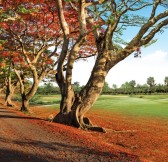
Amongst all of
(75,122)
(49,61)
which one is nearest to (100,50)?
(75,122)

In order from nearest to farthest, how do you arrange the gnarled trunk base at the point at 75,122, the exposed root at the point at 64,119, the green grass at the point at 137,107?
the gnarled trunk base at the point at 75,122 < the exposed root at the point at 64,119 < the green grass at the point at 137,107

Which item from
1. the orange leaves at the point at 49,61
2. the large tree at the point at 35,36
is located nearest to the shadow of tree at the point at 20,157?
the large tree at the point at 35,36

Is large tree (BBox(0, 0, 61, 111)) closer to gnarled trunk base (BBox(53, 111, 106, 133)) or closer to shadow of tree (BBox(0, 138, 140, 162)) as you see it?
gnarled trunk base (BBox(53, 111, 106, 133))

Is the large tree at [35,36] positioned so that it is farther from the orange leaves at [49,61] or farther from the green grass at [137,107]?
the green grass at [137,107]

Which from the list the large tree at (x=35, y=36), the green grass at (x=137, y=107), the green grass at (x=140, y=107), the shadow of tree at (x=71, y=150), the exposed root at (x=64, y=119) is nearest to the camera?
the shadow of tree at (x=71, y=150)

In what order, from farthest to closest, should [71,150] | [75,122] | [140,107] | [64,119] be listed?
1. [140,107]
2. [64,119]
3. [75,122]
4. [71,150]

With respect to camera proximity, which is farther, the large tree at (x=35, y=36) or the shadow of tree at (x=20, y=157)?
the large tree at (x=35, y=36)

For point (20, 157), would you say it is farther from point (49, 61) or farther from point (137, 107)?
point (137, 107)

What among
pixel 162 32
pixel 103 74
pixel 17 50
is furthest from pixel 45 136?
pixel 17 50

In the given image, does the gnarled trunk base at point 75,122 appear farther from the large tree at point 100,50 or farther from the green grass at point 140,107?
the green grass at point 140,107

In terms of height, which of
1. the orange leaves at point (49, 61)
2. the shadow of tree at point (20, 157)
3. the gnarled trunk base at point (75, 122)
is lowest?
the shadow of tree at point (20, 157)

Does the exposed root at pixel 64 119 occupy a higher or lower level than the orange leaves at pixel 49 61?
lower

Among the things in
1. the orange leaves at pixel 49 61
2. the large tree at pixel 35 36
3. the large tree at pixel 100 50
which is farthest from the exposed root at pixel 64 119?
the orange leaves at pixel 49 61

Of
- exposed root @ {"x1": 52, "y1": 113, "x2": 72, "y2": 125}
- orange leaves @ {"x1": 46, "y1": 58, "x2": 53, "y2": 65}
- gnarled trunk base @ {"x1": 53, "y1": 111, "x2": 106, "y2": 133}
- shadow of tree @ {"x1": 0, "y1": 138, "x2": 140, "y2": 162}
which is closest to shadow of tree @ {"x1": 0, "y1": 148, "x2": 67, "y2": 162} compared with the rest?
shadow of tree @ {"x1": 0, "y1": 138, "x2": 140, "y2": 162}
